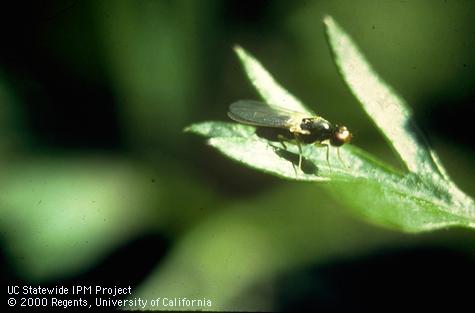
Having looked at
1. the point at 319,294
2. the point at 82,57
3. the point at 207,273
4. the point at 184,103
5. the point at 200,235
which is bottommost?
the point at 319,294

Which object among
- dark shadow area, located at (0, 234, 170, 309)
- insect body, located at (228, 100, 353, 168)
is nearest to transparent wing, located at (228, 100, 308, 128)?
insect body, located at (228, 100, 353, 168)

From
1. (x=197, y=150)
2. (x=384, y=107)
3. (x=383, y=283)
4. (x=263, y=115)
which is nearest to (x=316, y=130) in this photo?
(x=263, y=115)

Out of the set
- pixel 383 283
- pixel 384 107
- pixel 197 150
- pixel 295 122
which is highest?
pixel 197 150

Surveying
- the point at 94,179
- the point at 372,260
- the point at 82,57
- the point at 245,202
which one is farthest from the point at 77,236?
the point at 372,260

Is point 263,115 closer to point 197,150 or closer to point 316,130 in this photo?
point 316,130

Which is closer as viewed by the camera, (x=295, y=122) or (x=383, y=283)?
(x=295, y=122)

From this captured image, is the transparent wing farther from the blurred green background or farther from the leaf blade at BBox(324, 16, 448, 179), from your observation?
the blurred green background

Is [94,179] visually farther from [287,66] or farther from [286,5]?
[286,5]

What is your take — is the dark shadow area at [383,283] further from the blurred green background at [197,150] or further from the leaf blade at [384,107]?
the leaf blade at [384,107]
